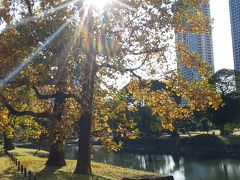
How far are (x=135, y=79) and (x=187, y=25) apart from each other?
6.39m

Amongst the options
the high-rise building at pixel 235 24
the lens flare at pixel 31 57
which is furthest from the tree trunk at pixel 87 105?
the high-rise building at pixel 235 24

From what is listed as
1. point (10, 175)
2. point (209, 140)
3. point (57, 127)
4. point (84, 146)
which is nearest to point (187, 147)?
point (209, 140)

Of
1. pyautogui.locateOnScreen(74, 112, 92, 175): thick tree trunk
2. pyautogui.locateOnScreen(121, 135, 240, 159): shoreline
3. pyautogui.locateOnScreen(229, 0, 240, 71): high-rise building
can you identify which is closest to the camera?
pyautogui.locateOnScreen(74, 112, 92, 175): thick tree trunk

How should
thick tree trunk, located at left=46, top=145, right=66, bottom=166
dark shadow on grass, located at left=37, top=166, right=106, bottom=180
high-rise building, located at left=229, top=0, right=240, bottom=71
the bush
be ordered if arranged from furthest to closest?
high-rise building, located at left=229, top=0, right=240, bottom=71, the bush, thick tree trunk, located at left=46, top=145, right=66, bottom=166, dark shadow on grass, located at left=37, top=166, right=106, bottom=180

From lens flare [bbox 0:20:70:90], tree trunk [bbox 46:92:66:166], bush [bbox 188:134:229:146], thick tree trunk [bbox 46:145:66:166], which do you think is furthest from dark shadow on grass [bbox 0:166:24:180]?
bush [bbox 188:134:229:146]

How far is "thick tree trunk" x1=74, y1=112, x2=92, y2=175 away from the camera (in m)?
28.3

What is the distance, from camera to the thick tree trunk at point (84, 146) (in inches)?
1116

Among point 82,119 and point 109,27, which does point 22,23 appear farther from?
point 82,119

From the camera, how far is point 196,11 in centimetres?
2638

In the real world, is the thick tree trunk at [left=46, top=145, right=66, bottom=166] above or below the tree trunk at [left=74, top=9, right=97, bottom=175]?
below

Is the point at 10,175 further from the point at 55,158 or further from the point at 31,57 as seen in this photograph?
the point at 31,57

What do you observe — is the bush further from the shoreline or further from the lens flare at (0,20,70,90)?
the lens flare at (0,20,70,90)

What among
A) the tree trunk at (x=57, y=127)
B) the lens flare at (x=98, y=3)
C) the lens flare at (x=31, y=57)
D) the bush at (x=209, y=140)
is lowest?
the bush at (x=209, y=140)

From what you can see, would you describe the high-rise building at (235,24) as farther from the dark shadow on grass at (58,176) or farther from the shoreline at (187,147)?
the dark shadow on grass at (58,176)
